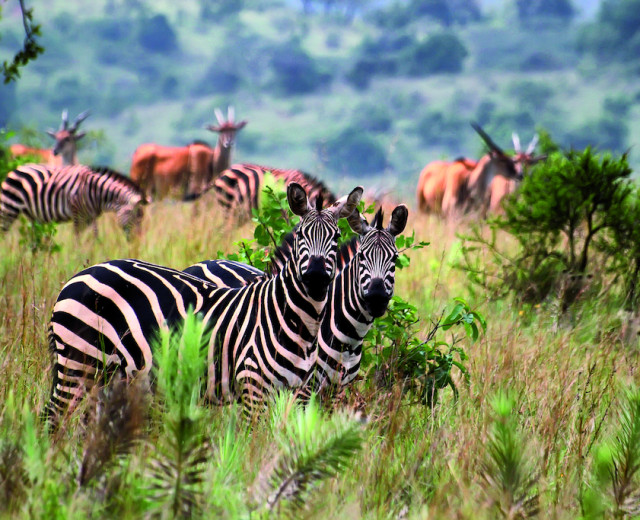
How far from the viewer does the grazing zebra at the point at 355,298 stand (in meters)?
Result: 3.48

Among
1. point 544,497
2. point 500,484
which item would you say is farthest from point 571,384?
point 500,484

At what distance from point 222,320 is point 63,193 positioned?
6.23 metres

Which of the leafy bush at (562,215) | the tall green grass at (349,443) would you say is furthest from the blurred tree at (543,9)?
the tall green grass at (349,443)

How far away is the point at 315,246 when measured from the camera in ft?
11.2

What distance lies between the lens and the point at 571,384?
13.3ft

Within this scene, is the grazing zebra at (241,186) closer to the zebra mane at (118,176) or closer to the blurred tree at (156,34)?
the zebra mane at (118,176)

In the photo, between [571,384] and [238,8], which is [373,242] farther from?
[238,8]

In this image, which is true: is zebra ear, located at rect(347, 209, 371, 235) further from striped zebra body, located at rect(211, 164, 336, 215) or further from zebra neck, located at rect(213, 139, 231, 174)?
zebra neck, located at rect(213, 139, 231, 174)

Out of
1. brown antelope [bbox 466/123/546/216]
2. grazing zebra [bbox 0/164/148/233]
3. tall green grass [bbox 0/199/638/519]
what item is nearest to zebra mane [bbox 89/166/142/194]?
grazing zebra [bbox 0/164/148/233]

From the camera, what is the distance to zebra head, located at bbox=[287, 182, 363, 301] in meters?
3.40

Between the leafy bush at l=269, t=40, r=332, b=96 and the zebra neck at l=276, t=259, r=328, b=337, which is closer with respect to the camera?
the zebra neck at l=276, t=259, r=328, b=337

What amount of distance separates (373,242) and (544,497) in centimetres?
126

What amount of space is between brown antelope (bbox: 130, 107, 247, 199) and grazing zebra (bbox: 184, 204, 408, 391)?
39.7 ft

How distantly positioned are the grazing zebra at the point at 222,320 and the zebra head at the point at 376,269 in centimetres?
14
